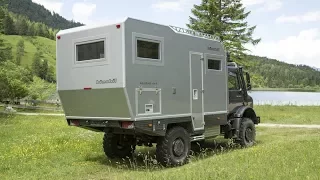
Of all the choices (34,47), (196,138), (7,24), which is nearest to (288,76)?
(7,24)

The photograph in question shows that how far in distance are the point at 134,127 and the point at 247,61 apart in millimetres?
32990

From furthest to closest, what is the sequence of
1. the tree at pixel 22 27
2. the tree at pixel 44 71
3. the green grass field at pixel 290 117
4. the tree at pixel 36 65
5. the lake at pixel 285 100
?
the tree at pixel 22 27
the tree at pixel 44 71
the tree at pixel 36 65
the lake at pixel 285 100
the green grass field at pixel 290 117

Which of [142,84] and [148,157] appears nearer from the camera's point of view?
[142,84]

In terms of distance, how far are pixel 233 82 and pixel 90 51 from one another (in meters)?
5.68

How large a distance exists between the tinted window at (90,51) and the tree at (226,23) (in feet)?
98.8

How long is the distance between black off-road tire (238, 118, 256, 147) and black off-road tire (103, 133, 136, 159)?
3811mm

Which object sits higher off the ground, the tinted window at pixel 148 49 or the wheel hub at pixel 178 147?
the tinted window at pixel 148 49

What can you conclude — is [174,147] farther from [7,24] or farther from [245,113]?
[7,24]

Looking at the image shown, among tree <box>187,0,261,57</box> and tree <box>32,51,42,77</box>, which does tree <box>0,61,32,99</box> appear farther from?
tree <box>32,51,42,77</box>

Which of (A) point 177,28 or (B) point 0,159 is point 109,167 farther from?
(A) point 177,28

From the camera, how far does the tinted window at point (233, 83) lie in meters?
13.0

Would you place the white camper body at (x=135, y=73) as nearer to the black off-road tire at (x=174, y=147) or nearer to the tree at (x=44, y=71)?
the black off-road tire at (x=174, y=147)

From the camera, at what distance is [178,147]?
10234 millimetres

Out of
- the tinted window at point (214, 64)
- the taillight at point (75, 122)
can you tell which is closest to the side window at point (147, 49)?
the tinted window at point (214, 64)
